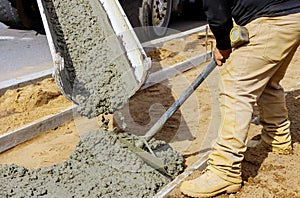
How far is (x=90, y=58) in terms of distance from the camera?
4.02 metres

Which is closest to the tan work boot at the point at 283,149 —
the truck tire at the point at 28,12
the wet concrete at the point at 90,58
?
the wet concrete at the point at 90,58

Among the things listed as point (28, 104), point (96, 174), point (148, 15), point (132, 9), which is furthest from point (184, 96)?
point (148, 15)

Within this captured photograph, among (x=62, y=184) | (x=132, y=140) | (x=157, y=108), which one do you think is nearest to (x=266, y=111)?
(x=132, y=140)

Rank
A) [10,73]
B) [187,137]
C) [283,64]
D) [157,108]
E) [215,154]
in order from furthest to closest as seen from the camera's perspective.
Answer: [10,73], [157,108], [187,137], [283,64], [215,154]

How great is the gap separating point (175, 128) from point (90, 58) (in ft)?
3.55

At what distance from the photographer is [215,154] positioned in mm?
2732

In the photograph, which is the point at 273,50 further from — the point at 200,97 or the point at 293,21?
the point at 200,97

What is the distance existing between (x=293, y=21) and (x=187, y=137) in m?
1.48

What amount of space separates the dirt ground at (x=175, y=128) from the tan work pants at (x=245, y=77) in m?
0.27

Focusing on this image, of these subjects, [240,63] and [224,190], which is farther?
[224,190]

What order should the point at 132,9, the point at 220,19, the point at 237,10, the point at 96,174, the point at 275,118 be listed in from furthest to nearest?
the point at 132,9 < the point at 275,118 < the point at 96,174 < the point at 237,10 < the point at 220,19

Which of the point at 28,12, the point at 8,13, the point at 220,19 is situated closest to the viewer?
the point at 220,19

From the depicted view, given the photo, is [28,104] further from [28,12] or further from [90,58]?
[28,12]

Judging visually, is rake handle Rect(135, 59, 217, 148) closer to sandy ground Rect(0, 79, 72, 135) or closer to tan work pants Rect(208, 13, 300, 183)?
tan work pants Rect(208, 13, 300, 183)
